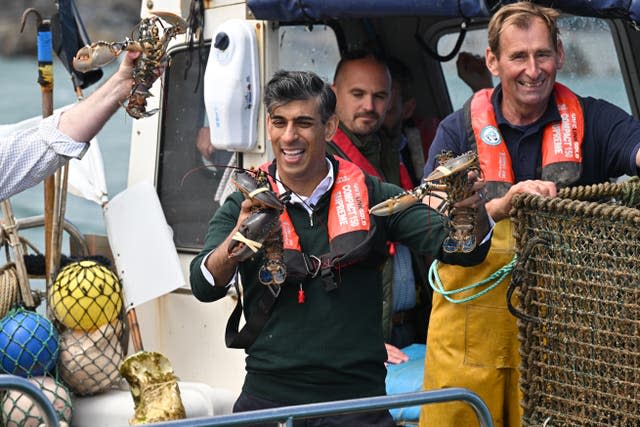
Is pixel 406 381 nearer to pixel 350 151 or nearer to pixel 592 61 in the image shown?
pixel 350 151

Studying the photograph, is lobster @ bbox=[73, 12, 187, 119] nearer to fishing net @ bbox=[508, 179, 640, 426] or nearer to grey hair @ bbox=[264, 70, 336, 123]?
grey hair @ bbox=[264, 70, 336, 123]

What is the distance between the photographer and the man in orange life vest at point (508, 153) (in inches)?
187

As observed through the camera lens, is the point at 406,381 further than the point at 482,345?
Yes

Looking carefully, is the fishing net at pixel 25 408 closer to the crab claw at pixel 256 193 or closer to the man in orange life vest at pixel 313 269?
the man in orange life vest at pixel 313 269

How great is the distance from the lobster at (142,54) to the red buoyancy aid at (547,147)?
1258mm

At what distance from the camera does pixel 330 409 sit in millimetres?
3482

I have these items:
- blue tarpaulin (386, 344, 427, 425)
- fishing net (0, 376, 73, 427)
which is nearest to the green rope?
blue tarpaulin (386, 344, 427, 425)

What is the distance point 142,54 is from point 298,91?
56cm

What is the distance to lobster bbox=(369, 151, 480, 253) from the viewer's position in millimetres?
3832

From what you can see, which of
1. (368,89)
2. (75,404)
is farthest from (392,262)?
A: (75,404)

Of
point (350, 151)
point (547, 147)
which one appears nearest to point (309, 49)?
point (350, 151)

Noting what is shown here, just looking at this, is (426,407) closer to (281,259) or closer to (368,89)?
(281,259)

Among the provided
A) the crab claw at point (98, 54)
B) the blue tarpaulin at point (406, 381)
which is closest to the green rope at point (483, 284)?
the blue tarpaulin at point (406, 381)

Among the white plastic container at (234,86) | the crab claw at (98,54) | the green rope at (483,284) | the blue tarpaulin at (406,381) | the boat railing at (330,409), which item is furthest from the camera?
the white plastic container at (234,86)
